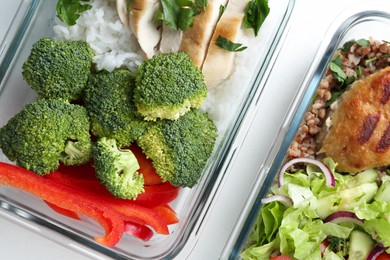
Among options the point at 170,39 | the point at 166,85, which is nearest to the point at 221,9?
the point at 170,39

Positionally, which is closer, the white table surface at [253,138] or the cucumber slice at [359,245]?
the cucumber slice at [359,245]

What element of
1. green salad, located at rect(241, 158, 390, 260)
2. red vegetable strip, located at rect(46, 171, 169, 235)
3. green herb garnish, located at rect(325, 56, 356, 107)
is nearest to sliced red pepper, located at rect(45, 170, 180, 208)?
red vegetable strip, located at rect(46, 171, 169, 235)

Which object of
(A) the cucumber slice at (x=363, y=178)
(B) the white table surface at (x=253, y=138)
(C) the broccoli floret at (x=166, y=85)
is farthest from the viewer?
(B) the white table surface at (x=253, y=138)

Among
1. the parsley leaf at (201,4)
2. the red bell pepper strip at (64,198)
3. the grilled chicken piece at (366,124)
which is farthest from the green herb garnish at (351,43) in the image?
the red bell pepper strip at (64,198)

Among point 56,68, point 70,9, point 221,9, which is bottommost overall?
point 56,68

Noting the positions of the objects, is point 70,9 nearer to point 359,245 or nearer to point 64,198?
point 64,198

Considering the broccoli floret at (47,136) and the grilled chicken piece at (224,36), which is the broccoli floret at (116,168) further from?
the grilled chicken piece at (224,36)

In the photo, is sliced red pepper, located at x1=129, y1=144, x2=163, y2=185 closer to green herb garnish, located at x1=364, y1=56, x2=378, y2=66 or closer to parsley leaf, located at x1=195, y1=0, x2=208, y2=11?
parsley leaf, located at x1=195, y1=0, x2=208, y2=11
